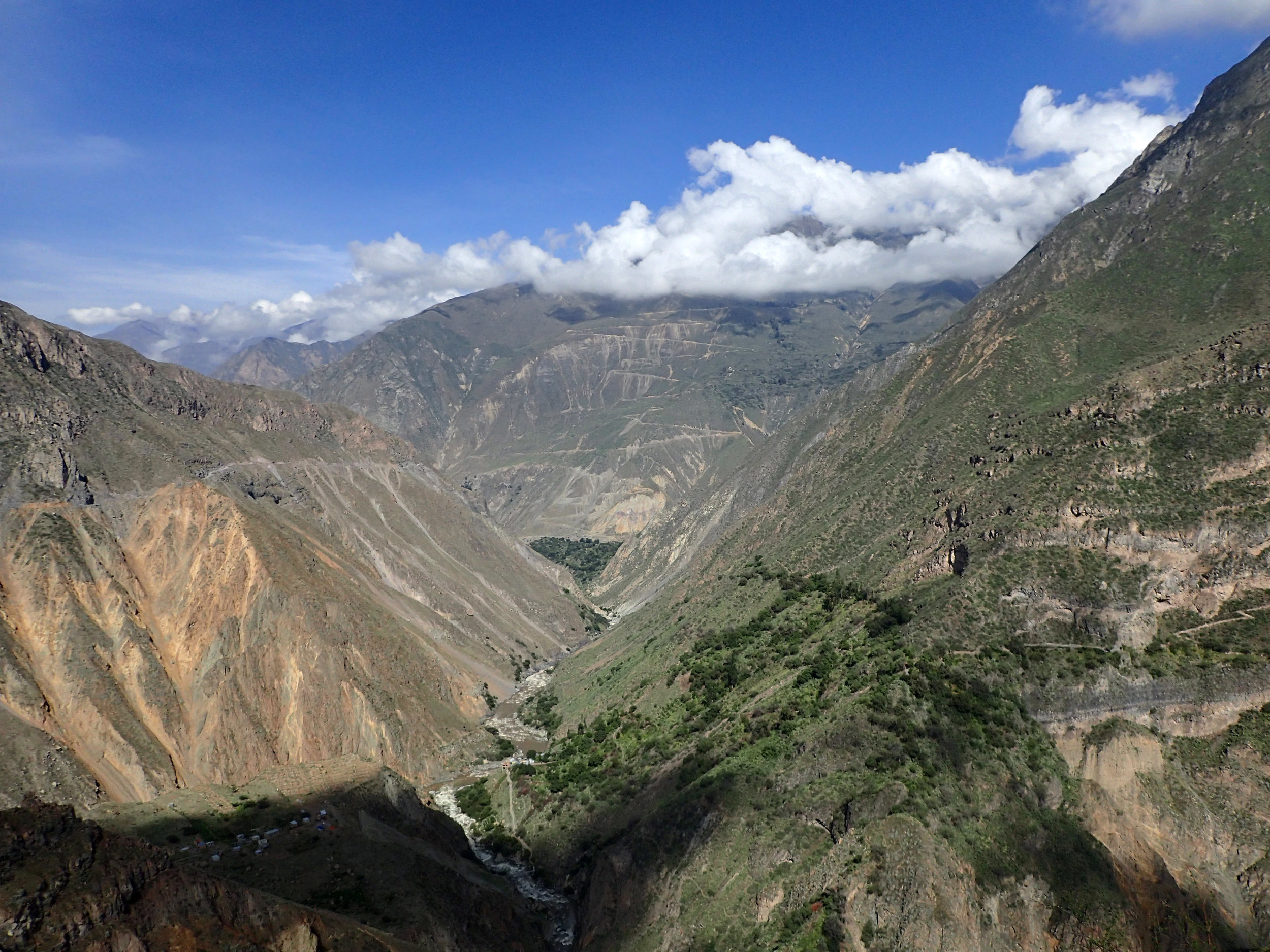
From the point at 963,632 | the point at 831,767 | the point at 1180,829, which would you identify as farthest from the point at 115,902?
the point at 1180,829

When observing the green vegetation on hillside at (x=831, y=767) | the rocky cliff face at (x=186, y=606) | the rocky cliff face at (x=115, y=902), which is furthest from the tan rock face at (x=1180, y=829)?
the rocky cliff face at (x=186, y=606)

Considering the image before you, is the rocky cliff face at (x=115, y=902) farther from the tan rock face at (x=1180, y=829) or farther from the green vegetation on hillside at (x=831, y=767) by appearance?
the tan rock face at (x=1180, y=829)

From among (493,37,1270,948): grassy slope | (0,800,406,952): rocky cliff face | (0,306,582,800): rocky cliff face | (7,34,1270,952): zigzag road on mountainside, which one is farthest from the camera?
(0,306,582,800): rocky cliff face

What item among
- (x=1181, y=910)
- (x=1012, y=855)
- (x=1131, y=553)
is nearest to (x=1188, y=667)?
(x=1131, y=553)

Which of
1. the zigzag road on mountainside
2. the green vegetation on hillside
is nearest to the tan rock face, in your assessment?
the zigzag road on mountainside

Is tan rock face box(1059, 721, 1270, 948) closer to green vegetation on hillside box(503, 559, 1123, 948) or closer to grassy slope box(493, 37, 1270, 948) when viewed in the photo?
grassy slope box(493, 37, 1270, 948)

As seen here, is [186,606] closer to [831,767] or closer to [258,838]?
[258,838]

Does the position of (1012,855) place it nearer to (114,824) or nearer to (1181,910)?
(1181,910)
